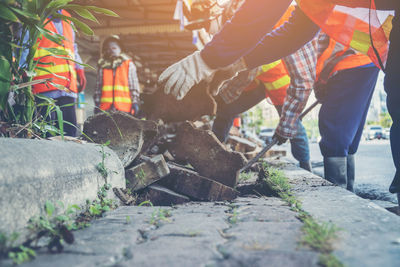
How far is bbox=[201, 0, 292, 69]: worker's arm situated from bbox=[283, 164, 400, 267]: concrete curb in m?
1.09

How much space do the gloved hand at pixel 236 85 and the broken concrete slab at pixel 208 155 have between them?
948 mm

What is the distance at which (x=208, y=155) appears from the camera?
2.44 meters

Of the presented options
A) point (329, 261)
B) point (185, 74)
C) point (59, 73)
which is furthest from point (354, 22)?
point (59, 73)

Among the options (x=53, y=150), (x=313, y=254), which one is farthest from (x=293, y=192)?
(x=53, y=150)

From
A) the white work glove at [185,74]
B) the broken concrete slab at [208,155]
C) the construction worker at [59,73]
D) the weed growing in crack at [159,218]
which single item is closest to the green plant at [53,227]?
the weed growing in crack at [159,218]

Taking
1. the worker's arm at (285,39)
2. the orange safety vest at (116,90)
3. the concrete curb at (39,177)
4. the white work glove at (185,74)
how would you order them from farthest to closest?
the orange safety vest at (116,90), the worker's arm at (285,39), the white work glove at (185,74), the concrete curb at (39,177)

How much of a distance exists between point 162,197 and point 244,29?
130 cm

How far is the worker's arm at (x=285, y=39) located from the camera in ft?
8.16

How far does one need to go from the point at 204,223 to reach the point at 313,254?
20.8 inches

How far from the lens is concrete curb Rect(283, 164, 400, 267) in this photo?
0.92 meters

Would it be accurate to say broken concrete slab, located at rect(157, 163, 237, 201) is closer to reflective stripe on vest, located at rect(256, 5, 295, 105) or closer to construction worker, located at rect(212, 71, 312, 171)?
construction worker, located at rect(212, 71, 312, 171)

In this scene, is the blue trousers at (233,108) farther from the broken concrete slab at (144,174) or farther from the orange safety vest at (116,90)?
the broken concrete slab at (144,174)

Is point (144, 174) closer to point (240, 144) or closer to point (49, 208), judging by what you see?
point (49, 208)

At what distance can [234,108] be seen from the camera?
379 centimetres
